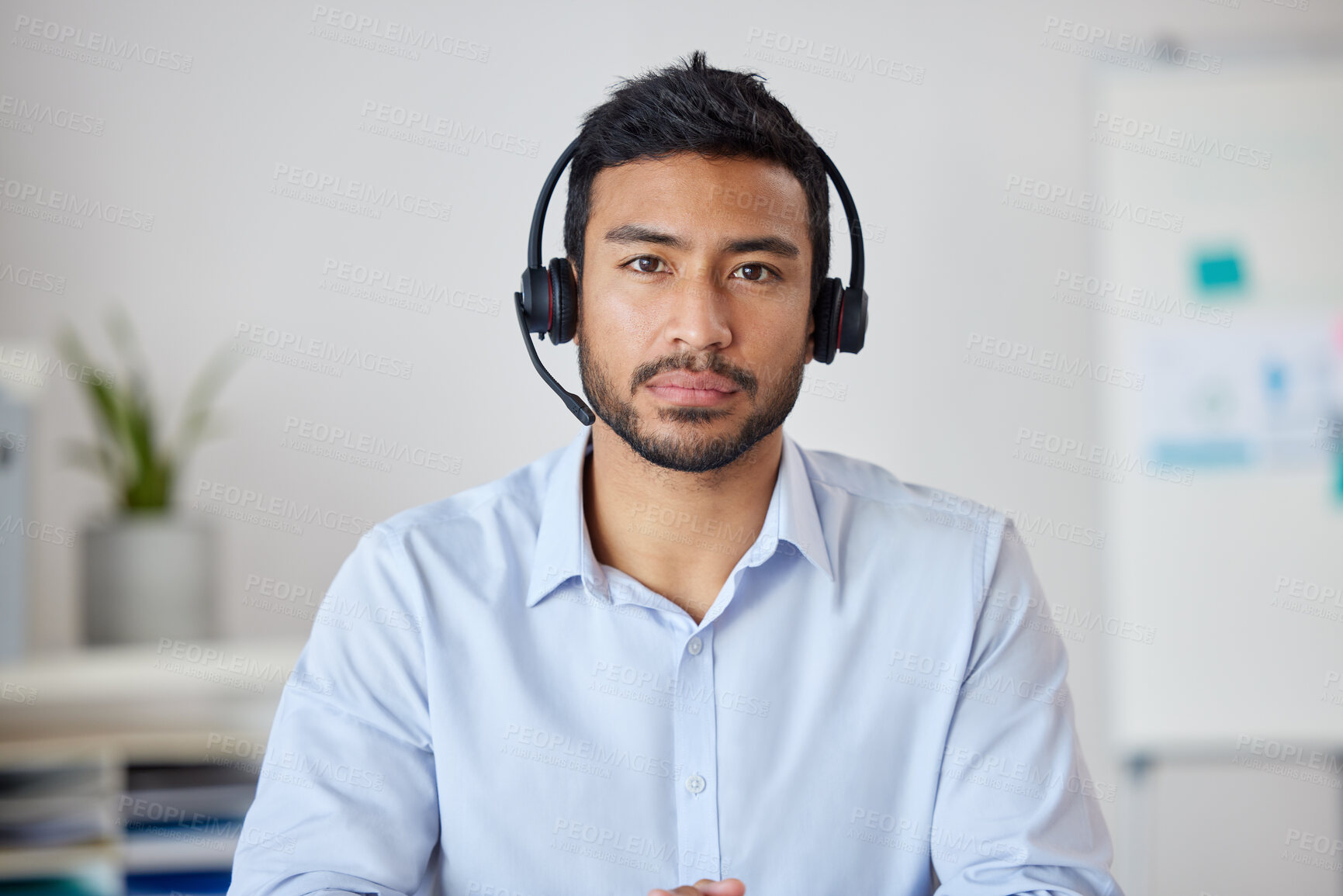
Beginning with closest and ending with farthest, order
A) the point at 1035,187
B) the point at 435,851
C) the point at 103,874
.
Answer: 1. the point at 435,851
2. the point at 103,874
3. the point at 1035,187

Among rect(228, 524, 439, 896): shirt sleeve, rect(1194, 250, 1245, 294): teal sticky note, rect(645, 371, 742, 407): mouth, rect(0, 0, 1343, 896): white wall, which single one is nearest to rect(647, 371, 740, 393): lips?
rect(645, 371, 742, 407): mouth

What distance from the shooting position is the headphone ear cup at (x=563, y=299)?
53.2 inches

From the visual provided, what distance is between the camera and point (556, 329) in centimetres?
138

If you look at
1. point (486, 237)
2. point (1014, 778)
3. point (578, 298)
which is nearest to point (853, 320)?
point (578, 298)

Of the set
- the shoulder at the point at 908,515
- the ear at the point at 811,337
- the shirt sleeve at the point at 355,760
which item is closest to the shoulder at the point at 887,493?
the shoulder at the point at 908,515

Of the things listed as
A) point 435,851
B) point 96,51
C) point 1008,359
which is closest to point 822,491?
point 435,851

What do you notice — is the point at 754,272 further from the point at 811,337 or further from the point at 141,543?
the point at 141,543

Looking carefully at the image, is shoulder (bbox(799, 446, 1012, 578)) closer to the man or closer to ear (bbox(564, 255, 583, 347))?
the man

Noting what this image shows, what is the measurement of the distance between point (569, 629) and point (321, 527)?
1.22 m

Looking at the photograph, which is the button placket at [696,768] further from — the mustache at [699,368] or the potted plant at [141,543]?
the potted plant at [141,543]

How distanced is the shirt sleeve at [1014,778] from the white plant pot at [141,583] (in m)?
1.39

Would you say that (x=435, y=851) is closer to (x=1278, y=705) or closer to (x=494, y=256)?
(x=494, y=256)

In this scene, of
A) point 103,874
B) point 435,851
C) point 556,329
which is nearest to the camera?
point 435,851

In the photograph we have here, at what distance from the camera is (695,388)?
1.25 meters
